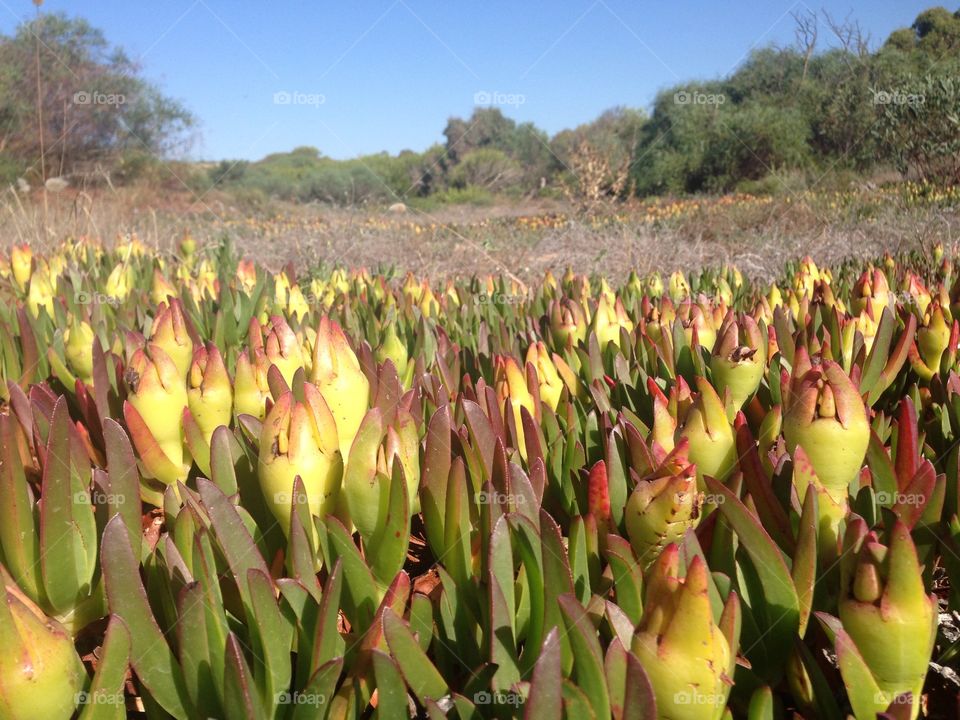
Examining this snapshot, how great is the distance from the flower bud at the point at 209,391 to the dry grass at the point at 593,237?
335 centimetres

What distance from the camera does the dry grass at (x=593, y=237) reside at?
22.2ft

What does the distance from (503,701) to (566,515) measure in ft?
1.37

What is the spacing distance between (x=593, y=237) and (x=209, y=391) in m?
8.40

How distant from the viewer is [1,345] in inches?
83.7

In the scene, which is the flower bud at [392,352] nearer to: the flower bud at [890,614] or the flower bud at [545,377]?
the flower bud at [545,377]

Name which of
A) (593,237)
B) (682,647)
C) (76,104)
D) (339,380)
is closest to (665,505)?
(682,647)

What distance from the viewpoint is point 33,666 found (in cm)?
80

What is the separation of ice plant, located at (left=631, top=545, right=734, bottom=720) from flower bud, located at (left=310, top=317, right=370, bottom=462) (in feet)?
2.14

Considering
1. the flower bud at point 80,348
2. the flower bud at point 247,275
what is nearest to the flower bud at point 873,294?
the flower bud at point 80,348

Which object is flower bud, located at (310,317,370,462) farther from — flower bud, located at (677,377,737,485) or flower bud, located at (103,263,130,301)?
flower bud, located at (103,263,130,301)

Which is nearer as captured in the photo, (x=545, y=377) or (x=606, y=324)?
(x=545, y=377)

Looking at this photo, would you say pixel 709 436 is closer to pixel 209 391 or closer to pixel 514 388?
pixel 514 388

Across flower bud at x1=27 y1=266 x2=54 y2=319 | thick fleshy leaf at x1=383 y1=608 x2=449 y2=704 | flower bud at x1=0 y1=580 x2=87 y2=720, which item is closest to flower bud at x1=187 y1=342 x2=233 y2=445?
flower bud at x1=0 y1=580 x2=87 y2=720

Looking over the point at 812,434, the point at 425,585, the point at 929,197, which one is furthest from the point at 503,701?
the point at 929,197
